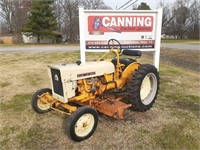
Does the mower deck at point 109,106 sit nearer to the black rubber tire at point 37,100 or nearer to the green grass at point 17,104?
the black rubber tire at point 37,100

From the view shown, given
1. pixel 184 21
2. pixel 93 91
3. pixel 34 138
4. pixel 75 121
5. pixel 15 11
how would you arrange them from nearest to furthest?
1. pixel 75 121
2. pixel 34 138
3. pixel 93 91
4. pixel 15 11
5. pixel 184 21

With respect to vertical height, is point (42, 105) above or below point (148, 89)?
below

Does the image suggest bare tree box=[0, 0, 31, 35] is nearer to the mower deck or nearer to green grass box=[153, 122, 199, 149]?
the mower deck

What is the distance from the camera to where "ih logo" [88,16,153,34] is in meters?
5.81

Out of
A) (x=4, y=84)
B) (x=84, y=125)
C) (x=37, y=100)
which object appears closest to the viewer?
(x=84, y=125)

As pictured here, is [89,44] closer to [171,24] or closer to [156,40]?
[156,40]

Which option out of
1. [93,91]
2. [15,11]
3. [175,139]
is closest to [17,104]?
[93,91]

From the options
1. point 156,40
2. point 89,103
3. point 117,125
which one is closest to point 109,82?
point 89,103

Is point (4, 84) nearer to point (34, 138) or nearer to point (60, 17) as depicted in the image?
point (34, 138)

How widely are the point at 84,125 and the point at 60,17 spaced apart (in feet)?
158

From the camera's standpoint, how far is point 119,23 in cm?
585

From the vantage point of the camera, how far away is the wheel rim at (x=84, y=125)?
3270 mm

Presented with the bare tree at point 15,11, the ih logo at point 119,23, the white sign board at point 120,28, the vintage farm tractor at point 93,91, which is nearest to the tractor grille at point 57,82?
the vintage farm tractor at point 93,91

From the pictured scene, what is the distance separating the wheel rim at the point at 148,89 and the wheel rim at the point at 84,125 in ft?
4.74
